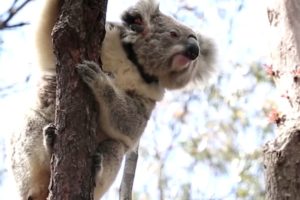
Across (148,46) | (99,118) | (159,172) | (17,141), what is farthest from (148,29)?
(159,172)

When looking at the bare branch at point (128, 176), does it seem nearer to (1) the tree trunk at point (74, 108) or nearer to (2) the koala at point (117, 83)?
(2) the koala at point (117, 83)

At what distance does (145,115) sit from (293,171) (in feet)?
4.07

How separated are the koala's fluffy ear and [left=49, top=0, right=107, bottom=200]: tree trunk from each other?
1165 millimetres

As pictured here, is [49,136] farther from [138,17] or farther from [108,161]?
[138,17]

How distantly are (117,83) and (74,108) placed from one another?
977 millimetres

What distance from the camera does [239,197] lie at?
25.5 feet

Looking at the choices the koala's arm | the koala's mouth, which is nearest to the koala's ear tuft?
the koala's mouth

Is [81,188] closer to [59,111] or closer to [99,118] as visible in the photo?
[59,111]

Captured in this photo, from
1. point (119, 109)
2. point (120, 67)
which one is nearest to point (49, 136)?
point (119, 109)

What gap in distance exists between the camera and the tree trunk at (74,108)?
2449 millimetres

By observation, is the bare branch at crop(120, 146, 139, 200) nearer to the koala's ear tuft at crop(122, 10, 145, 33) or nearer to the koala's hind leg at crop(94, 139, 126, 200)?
the koala's hind leg at crop(94, 139, 126, 200)

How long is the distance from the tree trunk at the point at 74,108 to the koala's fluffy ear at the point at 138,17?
3.82ft

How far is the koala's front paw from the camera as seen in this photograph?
105 inches

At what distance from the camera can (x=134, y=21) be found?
12.5 ft
